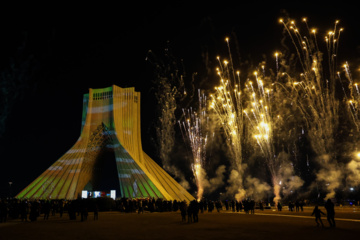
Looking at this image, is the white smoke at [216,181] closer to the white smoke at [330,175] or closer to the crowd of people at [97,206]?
the white smoke at [330,175]

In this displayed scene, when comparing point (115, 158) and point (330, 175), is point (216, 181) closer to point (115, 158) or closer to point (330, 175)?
point (330, 175)

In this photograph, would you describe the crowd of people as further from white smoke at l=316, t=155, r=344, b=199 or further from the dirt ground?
white smoke at l=316, t=155, r=344, b=199

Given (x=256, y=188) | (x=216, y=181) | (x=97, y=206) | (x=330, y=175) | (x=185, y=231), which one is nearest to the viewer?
(x=185, y=231)

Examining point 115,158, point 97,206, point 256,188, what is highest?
point 115,158

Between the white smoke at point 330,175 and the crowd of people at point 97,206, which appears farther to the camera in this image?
the white smoke at point 330,175

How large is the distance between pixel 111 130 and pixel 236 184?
878 inches

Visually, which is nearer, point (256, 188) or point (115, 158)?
point (115, 158)

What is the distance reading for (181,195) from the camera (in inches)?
1315

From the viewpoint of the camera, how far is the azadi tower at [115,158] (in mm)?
30109

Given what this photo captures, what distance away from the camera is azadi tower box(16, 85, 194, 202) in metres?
30.1

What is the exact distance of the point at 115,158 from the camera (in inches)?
1340

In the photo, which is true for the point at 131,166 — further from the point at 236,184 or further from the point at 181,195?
the point at 236,184

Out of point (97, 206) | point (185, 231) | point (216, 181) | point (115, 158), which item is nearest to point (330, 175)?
point (216, 181)

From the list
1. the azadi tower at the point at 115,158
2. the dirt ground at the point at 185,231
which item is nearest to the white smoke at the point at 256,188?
the azadi tower at the point at 115,158
